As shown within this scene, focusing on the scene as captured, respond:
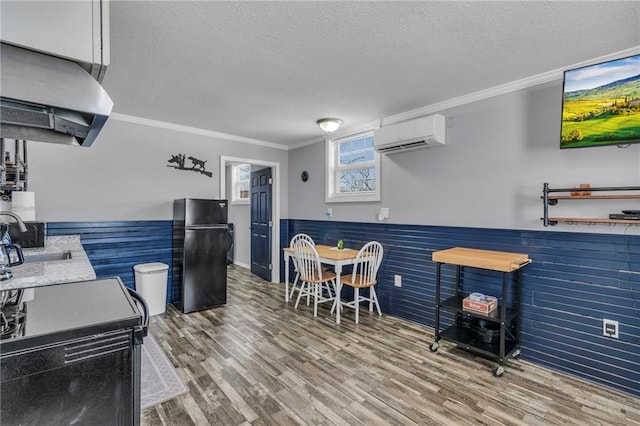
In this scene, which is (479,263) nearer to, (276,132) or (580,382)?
(580,382)

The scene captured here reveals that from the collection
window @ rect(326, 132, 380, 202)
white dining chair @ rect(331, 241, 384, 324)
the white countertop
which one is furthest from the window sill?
the white countertop

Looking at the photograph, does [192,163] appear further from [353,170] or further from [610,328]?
[610,328]

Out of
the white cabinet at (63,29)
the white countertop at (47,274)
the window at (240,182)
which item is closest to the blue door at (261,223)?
the window at (240,182)

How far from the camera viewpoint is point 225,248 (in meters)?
4.06

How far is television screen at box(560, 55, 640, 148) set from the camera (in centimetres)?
199

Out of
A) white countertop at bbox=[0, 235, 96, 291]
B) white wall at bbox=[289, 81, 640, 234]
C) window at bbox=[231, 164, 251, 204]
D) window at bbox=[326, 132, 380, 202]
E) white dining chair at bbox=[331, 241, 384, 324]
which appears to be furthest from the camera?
window at bbox=[231, 164, 251, 204]

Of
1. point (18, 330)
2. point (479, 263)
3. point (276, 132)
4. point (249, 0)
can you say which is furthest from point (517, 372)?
point (276, 132)

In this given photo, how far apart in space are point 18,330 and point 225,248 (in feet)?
10.4

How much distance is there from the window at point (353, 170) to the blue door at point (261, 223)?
128cm

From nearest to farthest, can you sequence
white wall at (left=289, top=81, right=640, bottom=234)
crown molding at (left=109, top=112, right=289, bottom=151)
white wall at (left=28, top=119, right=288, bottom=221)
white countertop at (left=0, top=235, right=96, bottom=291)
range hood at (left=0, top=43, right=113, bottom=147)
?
range hood at (left=0, top=43, right=113, bottom=147) → white countertop at (left=0, top=235, right=96, bottom=291) → white wall at (left=289, top=81, right=640, bottom=234) → white wall at (left=28, top=119, right=288, bottom=221) → crown molding at (left=109, top=112, right=289, bottom=151)

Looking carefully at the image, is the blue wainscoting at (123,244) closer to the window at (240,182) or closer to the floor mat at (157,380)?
the floor mat at (157,380)

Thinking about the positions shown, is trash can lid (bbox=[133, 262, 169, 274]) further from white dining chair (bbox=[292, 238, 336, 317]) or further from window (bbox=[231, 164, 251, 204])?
window (bbox=[231, 164, 251, 204])

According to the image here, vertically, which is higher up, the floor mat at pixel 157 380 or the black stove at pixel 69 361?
the black stove at pixel 69 361

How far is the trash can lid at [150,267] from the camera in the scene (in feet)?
11.9
